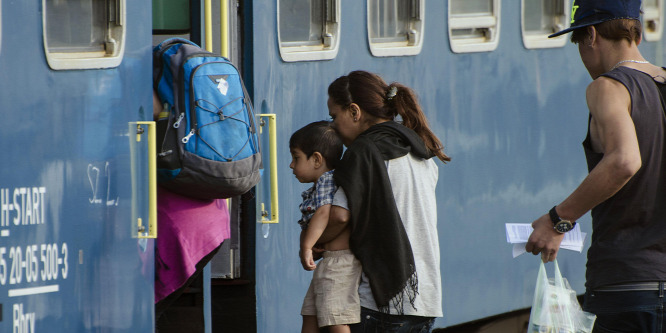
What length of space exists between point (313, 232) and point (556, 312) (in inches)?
32.6

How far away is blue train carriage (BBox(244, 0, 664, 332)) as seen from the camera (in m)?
5.27

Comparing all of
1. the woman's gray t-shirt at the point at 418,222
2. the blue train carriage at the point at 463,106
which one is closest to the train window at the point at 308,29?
the blue train carriage at the point at 463,106

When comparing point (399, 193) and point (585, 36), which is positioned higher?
point (585, 36)

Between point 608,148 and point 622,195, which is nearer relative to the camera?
point 608,148

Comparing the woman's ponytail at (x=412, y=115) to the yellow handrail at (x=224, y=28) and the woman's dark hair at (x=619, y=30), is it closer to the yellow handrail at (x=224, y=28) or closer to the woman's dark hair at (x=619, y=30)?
the woman's dark hair at (x=619, y=30)

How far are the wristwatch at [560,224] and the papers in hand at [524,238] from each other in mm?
153

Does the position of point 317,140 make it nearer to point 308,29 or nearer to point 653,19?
point 308,29

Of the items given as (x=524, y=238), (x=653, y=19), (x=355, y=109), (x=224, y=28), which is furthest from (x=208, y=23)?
(x=653, y=19)

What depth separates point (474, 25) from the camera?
21.7ft

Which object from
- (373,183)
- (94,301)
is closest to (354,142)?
(373,183)

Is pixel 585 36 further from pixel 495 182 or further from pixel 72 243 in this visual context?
pixel 495 182

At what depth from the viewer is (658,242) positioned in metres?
3.34

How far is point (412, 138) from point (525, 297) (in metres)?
3.39

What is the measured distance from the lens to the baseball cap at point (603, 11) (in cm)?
345
